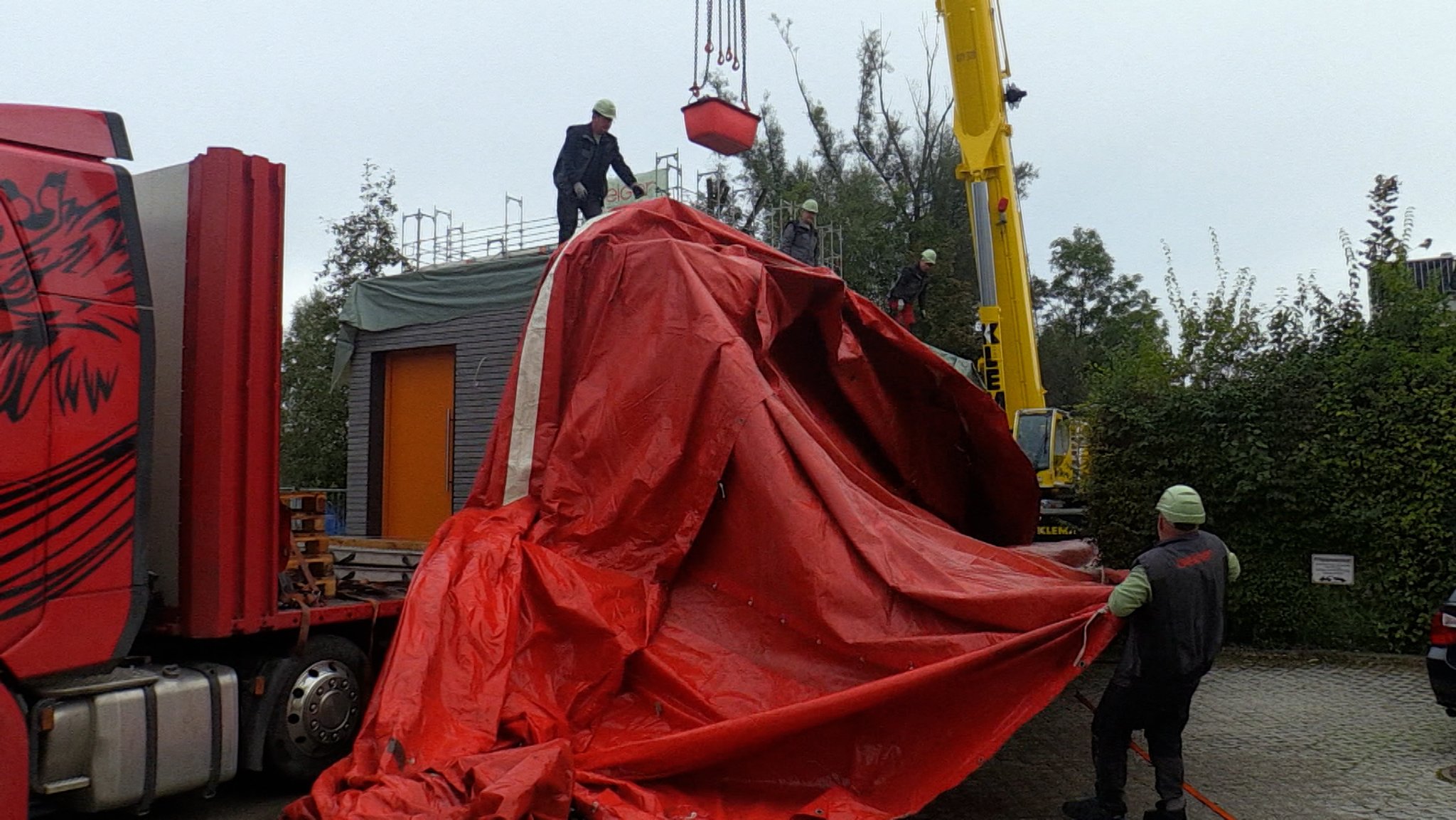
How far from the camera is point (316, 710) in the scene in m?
5.38

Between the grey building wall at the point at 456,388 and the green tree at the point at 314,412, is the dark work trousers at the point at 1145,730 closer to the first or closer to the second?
the grey building wall at the point at 456,388

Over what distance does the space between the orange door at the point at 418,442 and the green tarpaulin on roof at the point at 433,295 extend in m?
A: 0.36

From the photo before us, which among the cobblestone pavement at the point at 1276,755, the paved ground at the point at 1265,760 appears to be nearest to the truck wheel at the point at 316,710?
the paved ground at the point at 1265,760

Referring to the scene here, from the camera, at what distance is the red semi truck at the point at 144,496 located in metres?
4.11

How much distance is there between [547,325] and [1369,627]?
8.33 meters

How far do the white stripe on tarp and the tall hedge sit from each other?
6.69 meters

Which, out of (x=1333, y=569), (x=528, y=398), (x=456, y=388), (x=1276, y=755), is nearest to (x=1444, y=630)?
(x=1276, y=755)

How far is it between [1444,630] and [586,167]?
7.52 m

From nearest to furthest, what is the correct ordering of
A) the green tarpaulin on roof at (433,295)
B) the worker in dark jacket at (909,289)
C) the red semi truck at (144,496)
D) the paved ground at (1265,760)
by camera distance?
1. the red semi truck at (144,496)
2. the paved ground at (1265,760)
3. the green tarpaulin on roof at (433,295)
4. the worker in dark jacket at (909,289)

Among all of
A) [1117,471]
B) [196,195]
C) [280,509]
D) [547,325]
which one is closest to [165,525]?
[280,509]

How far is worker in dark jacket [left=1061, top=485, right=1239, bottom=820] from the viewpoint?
5043 mm

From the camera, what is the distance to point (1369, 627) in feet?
32.5

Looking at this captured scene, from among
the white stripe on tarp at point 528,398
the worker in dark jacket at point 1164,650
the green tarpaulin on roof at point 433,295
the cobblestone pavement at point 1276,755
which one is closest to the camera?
the worker in dark jacket at point 1164,650

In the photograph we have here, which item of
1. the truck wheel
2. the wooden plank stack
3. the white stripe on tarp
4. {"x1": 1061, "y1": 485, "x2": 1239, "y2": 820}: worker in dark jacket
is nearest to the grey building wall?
the white stripe on tarp
